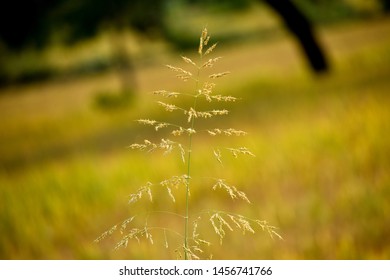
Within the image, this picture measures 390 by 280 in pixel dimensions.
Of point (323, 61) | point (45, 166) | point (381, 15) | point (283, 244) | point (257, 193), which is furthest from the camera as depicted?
point (381, 15)

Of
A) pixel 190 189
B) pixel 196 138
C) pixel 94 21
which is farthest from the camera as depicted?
pixel 94 21

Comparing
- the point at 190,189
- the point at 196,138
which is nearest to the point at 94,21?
the point at 196,138

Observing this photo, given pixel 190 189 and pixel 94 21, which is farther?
pixel 94 21

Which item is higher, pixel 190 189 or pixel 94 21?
pixel 94 21

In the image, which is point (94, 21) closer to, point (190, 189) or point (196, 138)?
point (196, 138)

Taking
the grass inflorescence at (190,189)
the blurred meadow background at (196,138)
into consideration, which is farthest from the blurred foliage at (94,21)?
the grass inflorescence at (190,189)

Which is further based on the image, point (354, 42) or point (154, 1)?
point (154, 1)

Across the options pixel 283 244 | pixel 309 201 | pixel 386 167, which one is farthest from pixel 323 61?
pixel 283 244

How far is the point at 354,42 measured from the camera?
5293 millimetres

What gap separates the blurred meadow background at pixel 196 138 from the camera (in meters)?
2.28

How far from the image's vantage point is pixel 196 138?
3.48 metres

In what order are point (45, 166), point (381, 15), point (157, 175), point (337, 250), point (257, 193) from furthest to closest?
1. point (381, 15)
2. point (45, 166)
3. point (157, 175)
4. point (257, 193)
5. point (337, 250)
